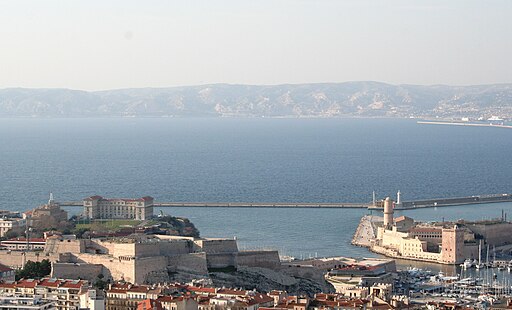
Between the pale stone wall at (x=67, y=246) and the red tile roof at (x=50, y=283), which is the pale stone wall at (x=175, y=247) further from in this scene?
the red tile roof at (x=50, y=283)

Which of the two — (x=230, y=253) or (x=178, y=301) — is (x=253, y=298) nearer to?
(x=178, y=301)

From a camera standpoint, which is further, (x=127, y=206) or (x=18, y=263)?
(x=127, y=206)

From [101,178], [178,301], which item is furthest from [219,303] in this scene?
[101,178]

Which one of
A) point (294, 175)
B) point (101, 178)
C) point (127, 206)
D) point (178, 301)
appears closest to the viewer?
point (178, 301)

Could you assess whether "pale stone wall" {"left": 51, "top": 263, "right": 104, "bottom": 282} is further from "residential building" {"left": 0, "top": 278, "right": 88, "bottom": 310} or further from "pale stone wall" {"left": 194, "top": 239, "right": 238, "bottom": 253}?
"residential building" {"left": 0, "top": 278, "right": 88, "bottom": 310}

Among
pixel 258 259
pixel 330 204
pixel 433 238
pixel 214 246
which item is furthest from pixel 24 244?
pixel 330 204
